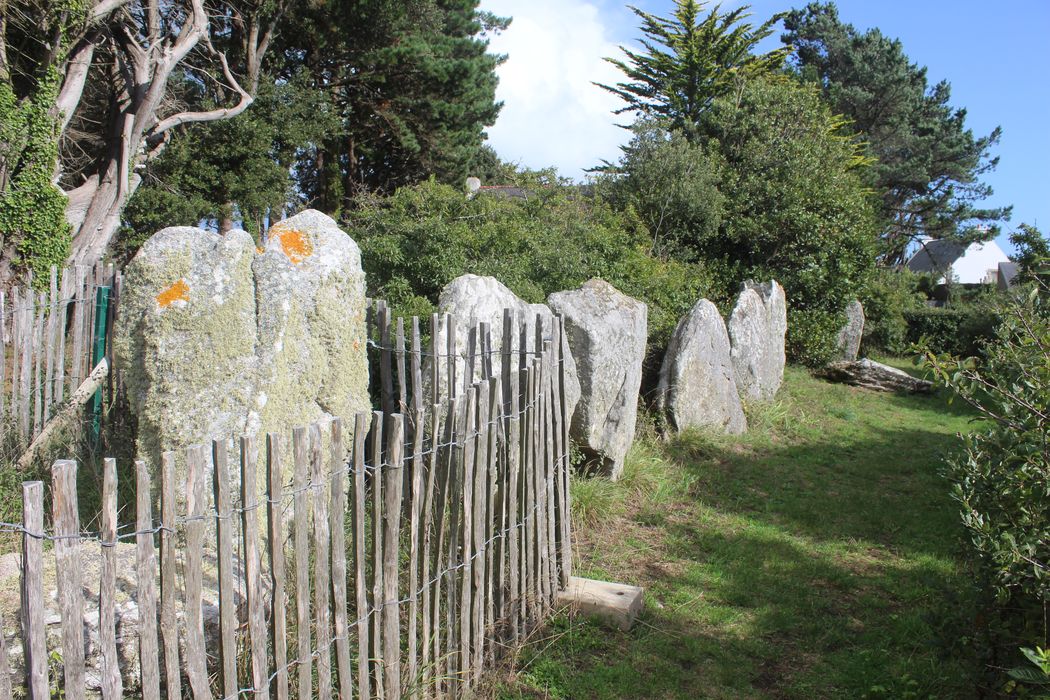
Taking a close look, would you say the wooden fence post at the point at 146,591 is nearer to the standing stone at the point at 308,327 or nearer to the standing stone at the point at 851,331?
the standing stone at the point at 308,327

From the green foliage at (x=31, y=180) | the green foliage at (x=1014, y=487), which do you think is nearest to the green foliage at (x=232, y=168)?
the green foliage at (x=31, y=180)

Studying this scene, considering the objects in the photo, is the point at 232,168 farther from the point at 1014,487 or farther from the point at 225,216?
the point at 1014,487

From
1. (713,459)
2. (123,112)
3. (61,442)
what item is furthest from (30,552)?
(123,112)

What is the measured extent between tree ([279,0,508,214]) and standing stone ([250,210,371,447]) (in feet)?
49.5

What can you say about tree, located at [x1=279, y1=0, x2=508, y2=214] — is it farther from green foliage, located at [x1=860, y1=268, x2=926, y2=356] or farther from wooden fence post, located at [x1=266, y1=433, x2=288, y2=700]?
wooden fence post, located at [x1=266, y1=433, x2=288, y2=700]

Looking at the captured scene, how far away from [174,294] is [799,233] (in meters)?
13.0

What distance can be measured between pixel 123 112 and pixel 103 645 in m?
14.5

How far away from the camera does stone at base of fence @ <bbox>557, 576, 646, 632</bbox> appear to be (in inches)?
189

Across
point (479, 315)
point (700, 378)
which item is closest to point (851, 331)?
point (700, 378)

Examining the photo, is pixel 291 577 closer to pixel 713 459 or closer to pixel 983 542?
pixel 983 542

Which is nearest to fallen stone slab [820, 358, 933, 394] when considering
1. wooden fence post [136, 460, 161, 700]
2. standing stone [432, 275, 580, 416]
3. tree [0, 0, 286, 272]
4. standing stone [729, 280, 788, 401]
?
standing stone [729, 280, 788, 401]

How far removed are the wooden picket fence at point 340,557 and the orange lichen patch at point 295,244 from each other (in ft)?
4.00

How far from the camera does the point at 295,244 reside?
513 centimetres

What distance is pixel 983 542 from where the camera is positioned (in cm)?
372
